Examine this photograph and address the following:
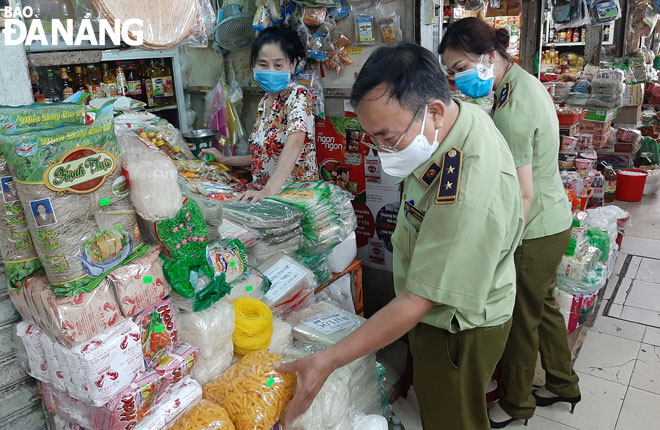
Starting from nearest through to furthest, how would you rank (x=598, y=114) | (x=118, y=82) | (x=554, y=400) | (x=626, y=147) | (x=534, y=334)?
1. (x=534, y=334)
2. (x=554, y=400)
3. (x=118, y=82)
4. (x=598, y=114)
5. (x=626, y=147)

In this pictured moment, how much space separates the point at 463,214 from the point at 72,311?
98 centimetres

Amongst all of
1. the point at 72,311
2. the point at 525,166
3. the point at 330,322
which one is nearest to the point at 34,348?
the point at 72,311

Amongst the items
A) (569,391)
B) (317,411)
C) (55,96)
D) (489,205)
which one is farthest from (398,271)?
(55,96)

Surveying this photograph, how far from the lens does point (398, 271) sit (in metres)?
1.54

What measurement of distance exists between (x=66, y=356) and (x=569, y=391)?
2325 mm

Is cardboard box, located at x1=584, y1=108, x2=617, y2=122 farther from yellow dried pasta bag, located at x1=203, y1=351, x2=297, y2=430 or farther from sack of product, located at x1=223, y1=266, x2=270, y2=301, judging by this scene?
yellow dried pasta bag, located at x1=203, y1=351, x2=297, y2=430

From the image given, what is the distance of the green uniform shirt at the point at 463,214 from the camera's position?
1210mm

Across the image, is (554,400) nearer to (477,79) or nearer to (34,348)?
(477,79)

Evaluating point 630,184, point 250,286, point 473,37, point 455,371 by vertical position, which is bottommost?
point 630,184

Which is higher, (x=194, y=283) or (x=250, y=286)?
(x=194, y=283)

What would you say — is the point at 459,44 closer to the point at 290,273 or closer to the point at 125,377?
the point at 290,273

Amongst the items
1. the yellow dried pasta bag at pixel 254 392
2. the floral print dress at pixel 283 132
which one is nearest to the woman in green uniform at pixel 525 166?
the floral print dress at pixel 283 132

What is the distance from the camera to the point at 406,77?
3.95 feet

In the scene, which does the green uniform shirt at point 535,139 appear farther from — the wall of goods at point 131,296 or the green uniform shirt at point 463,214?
the wall of goods at point 131,296
